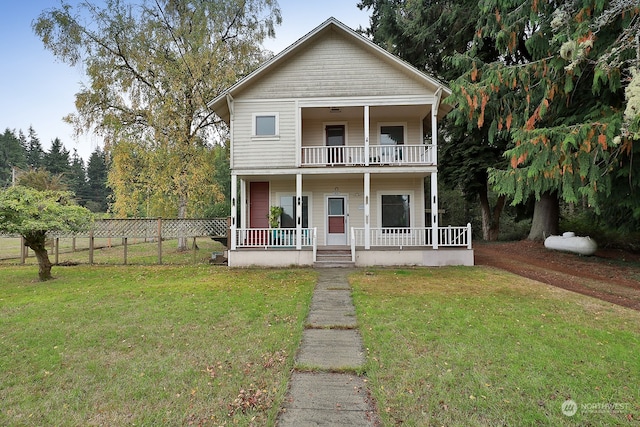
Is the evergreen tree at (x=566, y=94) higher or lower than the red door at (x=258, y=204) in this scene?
higher

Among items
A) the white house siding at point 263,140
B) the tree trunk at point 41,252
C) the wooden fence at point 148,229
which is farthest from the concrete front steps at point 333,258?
the tree trunk at point 41,252

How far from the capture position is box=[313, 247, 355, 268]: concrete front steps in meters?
10.6

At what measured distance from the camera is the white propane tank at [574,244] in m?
12.8

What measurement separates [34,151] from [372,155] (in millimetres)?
82447

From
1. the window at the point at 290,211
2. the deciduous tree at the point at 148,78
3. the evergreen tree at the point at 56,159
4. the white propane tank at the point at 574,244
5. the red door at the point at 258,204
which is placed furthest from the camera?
the evergreen tree at the point at 56,159

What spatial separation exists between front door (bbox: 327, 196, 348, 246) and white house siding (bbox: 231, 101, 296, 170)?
102 inches

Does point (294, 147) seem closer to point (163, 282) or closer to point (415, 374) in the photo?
point (163, 282)

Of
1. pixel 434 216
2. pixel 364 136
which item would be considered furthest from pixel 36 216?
pixel 434 216

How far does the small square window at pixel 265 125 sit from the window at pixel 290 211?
2808mm

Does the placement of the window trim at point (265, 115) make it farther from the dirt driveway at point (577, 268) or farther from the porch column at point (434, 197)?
the dirt driveway at point (577, 268)

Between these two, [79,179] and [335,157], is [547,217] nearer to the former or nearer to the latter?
[335,157]

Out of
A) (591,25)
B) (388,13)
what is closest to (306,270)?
(591,25)

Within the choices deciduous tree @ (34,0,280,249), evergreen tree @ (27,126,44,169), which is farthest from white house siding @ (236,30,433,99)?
evergreen tree @ (27,126,44,169)

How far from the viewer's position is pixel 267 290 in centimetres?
Result: 730
